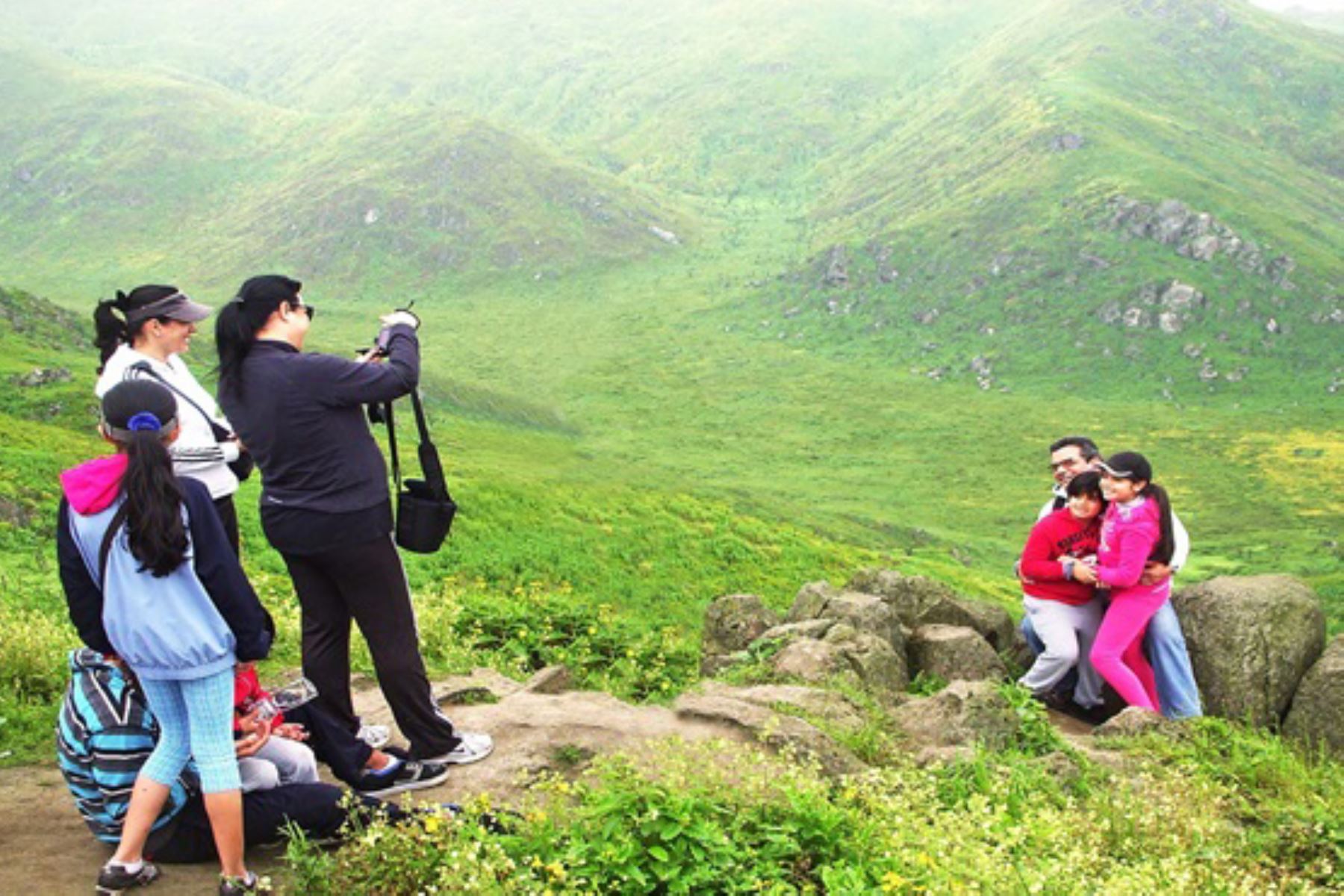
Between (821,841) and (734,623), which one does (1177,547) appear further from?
(821,841)

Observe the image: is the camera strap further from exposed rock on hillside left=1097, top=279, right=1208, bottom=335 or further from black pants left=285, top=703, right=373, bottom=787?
exposed rock on hillside left=1097, top=279, right=1208, bottom=335

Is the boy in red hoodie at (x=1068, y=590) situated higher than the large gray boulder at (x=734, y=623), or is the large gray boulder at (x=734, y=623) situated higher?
the boy in red hoodie at (x=1068, y=590)

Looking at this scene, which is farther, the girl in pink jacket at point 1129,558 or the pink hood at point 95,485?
the girl in pink jacket at point 1129,558

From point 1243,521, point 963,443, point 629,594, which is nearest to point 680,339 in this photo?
point 963,443

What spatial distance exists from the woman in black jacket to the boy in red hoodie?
7.59 metres

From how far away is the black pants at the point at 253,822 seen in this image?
264 inches

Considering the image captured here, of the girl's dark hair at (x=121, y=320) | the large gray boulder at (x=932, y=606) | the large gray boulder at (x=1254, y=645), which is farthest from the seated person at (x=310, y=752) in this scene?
the large gray boulder at (x=1254, y=645)

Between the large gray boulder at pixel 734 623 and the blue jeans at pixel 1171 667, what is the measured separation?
17.3 feet

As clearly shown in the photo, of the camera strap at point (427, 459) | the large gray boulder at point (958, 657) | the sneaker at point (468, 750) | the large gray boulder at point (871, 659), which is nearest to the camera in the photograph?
the camera strap at point (427, 459)

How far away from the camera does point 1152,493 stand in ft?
37.8

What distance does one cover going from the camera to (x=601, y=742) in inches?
344

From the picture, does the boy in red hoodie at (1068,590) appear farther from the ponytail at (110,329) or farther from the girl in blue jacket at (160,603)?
the ponytail at (110,329)

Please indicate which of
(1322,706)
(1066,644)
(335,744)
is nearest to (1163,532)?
(1066,644)

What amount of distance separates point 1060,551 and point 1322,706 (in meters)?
3.40
